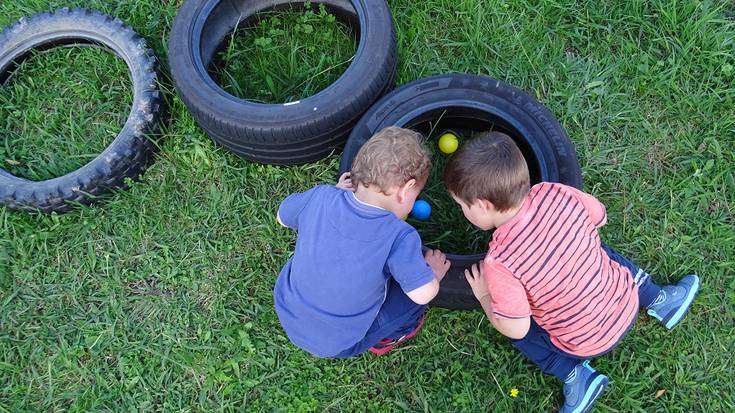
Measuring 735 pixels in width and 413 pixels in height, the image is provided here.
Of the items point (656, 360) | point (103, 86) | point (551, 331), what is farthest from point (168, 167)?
point (656, 360)

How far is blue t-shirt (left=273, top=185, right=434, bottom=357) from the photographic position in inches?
110

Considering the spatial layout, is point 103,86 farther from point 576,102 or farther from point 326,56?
point 576,102

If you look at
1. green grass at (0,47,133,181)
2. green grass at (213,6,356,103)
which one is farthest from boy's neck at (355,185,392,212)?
green grass at (0,47,133,181)

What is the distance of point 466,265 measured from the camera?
125 inches

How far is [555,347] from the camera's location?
126 inches

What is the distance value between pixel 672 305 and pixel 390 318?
1692 mm

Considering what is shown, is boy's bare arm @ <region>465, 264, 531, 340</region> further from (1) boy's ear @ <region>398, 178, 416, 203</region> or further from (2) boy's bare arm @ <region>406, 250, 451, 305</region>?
(1) boy's ear @ <region>398, 178, 416, 203</region>

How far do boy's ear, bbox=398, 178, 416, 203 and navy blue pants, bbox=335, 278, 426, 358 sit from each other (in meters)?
0.54

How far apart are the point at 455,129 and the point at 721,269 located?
6.13 ft

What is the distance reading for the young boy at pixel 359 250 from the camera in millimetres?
2805

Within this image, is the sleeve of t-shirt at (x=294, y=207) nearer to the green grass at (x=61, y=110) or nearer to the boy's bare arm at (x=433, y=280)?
the boy's bare arm at (x=433, y=280)

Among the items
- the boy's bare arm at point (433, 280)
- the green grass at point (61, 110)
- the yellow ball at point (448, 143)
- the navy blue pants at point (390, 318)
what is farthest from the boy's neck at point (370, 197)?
the green grass at point (61, 110)

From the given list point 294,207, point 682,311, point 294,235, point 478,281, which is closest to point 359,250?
point 294,207

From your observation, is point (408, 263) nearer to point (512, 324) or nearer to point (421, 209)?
point (512, 324)
